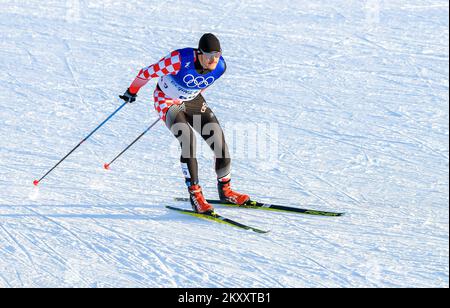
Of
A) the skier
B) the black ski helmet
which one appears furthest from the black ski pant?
the black ski helmet

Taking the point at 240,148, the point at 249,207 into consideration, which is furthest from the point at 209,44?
the point at 240,148

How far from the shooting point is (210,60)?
6121 millimetres

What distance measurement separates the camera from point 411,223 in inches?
254

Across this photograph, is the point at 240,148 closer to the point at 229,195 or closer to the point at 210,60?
the point at 229,195

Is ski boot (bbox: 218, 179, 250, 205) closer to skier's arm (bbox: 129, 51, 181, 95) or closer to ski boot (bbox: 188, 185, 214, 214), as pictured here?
ski boot (bbox: 188, 185, 214, 214)

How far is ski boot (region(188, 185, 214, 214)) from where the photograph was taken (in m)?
6.43

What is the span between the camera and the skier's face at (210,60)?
6.07 m

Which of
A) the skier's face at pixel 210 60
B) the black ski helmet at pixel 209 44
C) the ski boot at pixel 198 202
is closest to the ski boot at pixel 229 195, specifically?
the ski boot at pixel 198 202

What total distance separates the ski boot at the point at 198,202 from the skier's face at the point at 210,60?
3.32 feet

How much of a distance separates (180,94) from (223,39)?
575cm

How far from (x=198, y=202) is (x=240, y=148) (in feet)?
6.65

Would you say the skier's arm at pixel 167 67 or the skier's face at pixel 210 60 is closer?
the skier's face at pixel 210 60

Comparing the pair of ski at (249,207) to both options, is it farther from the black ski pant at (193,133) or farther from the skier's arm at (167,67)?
the skier's arm at (167,67)

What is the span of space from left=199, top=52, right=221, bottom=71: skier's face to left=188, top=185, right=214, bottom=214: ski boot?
1.01 m
